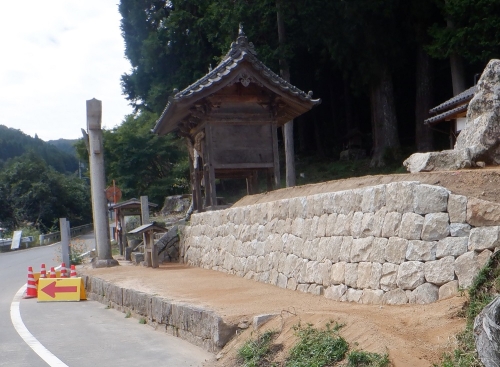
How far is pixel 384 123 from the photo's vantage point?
2877 centimetres

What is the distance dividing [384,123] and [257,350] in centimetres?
2329

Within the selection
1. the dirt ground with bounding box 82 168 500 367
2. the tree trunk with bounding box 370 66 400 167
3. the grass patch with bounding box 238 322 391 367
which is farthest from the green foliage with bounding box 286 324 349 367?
the tree trunk with bounding box 370 66 400 167

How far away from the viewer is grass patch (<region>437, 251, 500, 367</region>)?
A: 488cm

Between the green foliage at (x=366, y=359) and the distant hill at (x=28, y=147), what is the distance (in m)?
88.7

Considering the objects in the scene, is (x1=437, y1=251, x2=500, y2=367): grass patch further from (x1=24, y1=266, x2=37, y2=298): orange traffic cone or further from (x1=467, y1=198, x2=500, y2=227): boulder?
(x1=24, y1=266, x2=37, y2=298): orange traffic cone

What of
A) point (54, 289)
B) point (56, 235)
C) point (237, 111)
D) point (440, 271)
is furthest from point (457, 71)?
point (56, 235)

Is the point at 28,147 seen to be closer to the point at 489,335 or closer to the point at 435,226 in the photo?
the point at 435,226

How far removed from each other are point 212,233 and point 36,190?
143ft

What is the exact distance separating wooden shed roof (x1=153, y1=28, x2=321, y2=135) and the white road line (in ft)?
21.1

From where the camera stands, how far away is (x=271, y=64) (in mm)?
28203

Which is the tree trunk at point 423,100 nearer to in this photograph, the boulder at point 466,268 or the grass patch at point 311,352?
the boulder at point 466,268

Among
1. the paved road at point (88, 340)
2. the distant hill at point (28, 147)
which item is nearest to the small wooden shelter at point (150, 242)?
the paved road at point (88, 340)

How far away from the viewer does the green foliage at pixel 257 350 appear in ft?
21.7

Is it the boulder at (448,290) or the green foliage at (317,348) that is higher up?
the boulder at (448,290)
